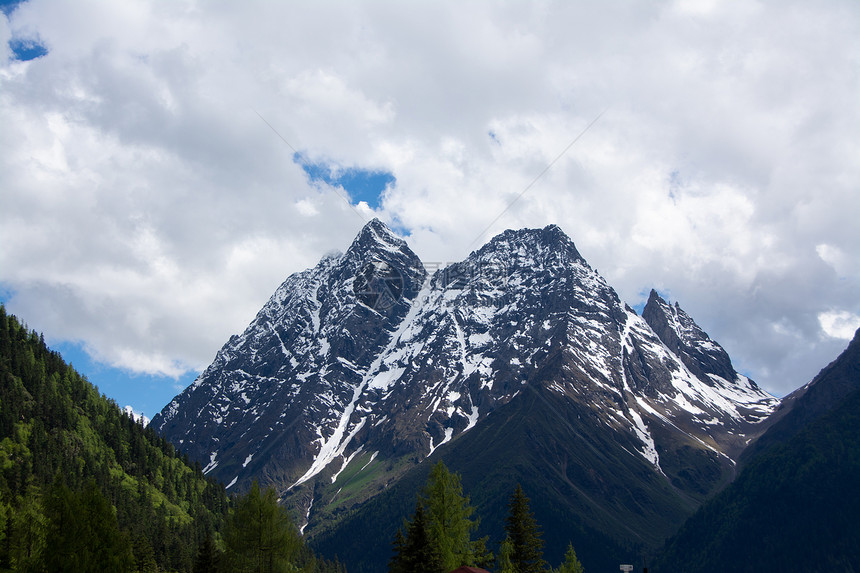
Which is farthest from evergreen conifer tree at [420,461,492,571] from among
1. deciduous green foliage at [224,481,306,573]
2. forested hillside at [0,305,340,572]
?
deciduous green foliage at [224,481,306,573]

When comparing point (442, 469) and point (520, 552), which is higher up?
point (442, 469)

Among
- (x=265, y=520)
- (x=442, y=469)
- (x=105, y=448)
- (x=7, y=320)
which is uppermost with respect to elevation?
(x=7, y=320)

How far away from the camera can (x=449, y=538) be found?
6706 centimetres

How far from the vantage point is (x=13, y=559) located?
7350 cm

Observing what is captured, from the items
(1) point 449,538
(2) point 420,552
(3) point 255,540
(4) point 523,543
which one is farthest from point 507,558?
(3) point 255,540

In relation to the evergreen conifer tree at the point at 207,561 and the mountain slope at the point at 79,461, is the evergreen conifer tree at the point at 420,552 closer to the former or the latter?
the evergreen conifer tree at the point at 207,561

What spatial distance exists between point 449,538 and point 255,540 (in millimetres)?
17243

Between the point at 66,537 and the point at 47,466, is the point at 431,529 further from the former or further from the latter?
the point at 47,466

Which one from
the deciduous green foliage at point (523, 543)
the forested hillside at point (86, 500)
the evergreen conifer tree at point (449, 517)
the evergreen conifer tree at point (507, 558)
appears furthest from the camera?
the deciduous green foliage at point (523, 543)

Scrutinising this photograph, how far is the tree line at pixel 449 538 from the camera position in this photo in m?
62.3

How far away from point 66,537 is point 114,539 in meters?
4.01

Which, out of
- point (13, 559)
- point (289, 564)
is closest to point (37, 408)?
point (13, 559)

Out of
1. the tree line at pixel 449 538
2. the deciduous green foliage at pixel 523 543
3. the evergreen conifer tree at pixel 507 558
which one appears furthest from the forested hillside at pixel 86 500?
the deciduous green foliage at pixel 523 543

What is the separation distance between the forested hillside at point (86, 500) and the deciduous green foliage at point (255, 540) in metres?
0.11
